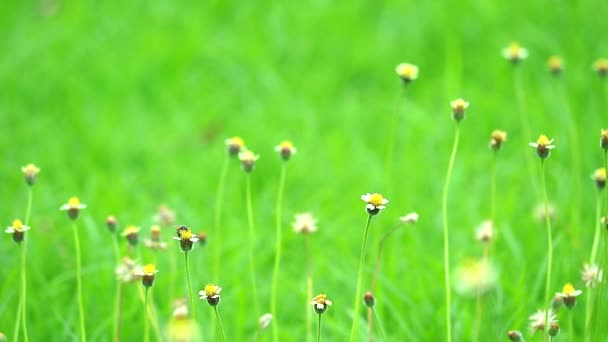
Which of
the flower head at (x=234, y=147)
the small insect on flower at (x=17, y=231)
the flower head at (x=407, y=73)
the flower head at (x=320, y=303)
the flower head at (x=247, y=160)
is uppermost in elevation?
the flower head at (x=407, y=73)

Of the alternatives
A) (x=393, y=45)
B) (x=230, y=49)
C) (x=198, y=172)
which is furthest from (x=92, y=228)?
(x=393, y=45)

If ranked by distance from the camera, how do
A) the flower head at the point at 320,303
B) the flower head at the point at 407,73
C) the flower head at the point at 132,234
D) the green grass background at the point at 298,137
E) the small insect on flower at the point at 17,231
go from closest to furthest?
the flower head at the point at 320,303, the small insect on flower at the point at 17,231, the flower head at the point at 132,234, the flower head at the point at 407,73, the green grass background at the point at 298,137

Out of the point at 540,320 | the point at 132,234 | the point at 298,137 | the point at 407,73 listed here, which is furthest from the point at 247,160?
the point at 298,137

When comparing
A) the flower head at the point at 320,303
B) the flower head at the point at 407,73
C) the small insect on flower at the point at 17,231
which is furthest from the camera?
the flower head at the point at 407,73

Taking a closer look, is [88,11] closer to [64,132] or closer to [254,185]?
[64,132]

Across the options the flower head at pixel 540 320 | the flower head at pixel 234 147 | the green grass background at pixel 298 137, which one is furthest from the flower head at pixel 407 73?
the flower head at pixel 540 320

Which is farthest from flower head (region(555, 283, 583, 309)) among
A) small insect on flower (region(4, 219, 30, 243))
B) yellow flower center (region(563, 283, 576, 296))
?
small insect on flower (region(4, 219, 30, 243))

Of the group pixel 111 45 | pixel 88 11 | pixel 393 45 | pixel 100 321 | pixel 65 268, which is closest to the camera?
pixel 100 321

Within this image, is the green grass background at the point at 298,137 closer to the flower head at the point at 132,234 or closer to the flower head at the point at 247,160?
the flower head at the point at 132,234

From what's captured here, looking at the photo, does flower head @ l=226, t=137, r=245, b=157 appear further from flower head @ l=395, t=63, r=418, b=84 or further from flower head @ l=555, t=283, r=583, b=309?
flower head @ l=555, t=283, r=583, b=309
